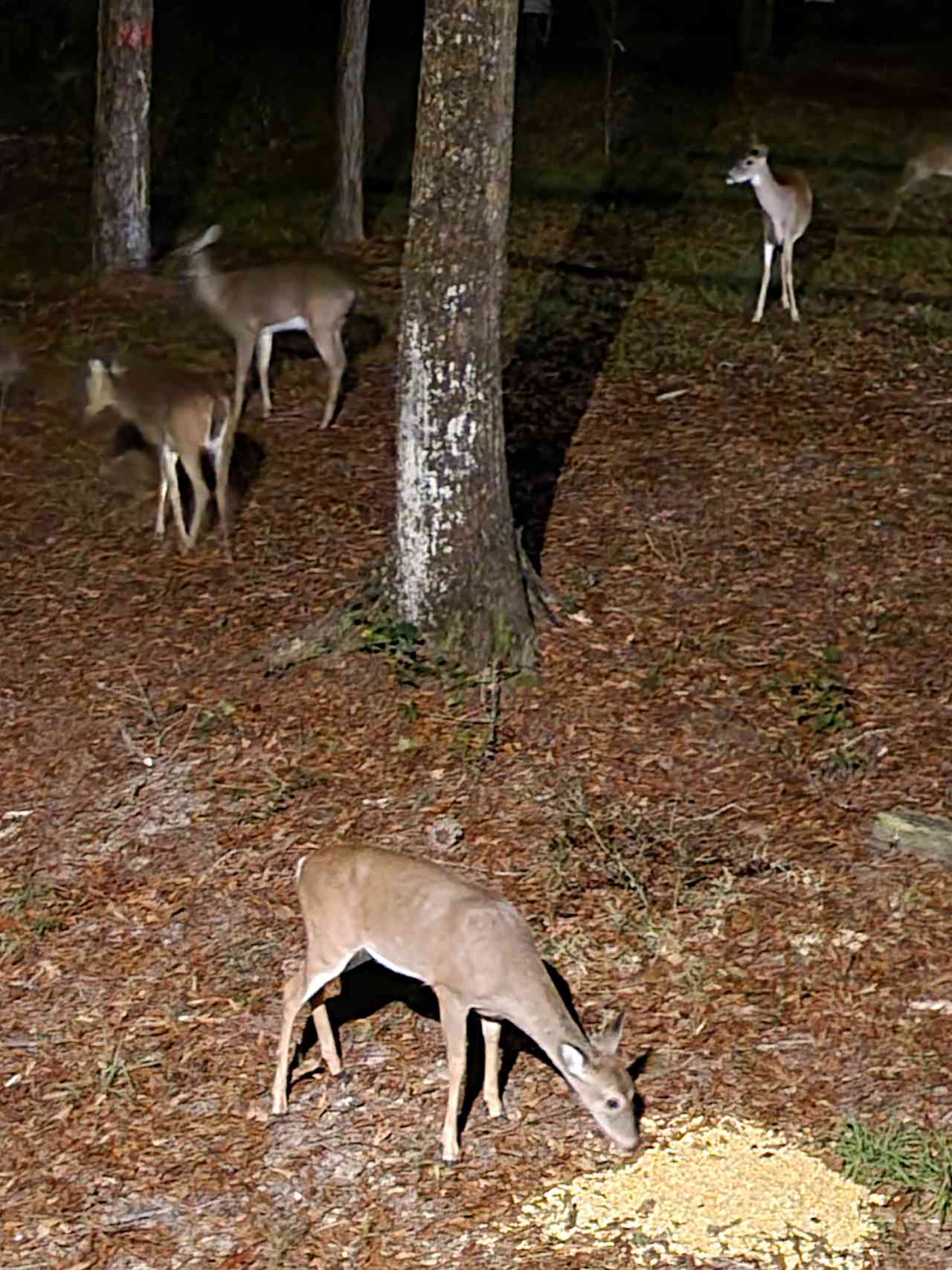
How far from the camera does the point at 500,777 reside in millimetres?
7535

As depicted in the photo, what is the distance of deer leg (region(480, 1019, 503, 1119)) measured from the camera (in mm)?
5844

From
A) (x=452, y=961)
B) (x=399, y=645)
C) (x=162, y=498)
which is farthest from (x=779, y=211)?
(x=452, y=961)

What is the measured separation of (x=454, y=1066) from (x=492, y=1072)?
25cm

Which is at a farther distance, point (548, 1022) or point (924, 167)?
point (924, 167)

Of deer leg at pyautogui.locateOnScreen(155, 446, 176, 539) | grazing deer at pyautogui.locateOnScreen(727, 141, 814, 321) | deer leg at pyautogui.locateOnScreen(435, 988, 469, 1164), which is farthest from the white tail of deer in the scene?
grazing deer at pyautogui.locateOnScreen(727, 141, 814, 321)

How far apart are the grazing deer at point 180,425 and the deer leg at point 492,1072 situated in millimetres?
4127

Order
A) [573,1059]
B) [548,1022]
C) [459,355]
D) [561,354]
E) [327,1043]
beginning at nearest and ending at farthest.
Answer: [573,1059], [548,1022], [327,1043], [459,355], [561,354]

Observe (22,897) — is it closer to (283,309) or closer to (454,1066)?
(454,1066)

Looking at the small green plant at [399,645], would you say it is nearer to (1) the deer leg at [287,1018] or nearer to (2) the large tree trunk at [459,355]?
(2) the large tree trunk at [459,355]

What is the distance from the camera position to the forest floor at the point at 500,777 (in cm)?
576

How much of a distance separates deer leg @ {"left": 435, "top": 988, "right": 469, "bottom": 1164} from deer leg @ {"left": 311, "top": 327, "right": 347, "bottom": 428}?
5.65 m

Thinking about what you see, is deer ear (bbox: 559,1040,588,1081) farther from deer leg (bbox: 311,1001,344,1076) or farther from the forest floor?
deer leg (bbox: 311,1001,344,1076)

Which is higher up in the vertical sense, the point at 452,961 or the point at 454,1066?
the point at 452,961

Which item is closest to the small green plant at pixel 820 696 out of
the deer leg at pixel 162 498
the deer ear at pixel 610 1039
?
the deer ear at pixel 610 1039
